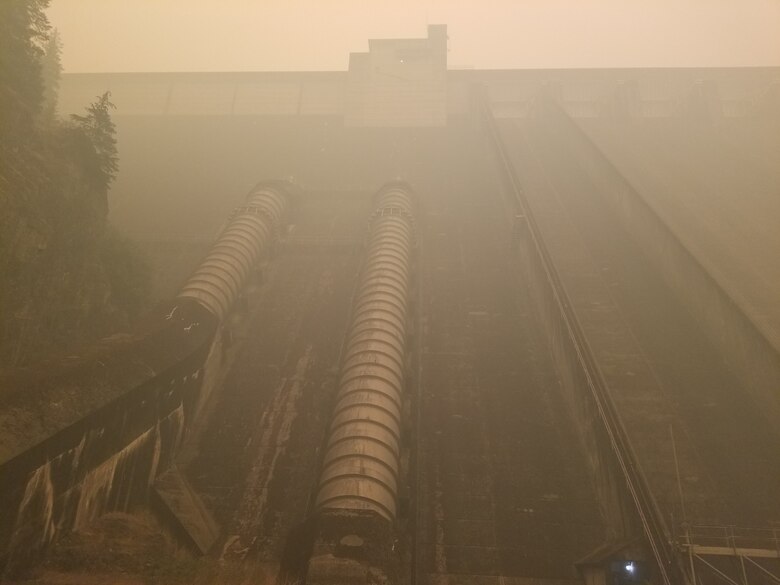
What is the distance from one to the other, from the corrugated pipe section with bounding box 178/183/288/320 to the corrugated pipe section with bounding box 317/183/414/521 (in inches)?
146

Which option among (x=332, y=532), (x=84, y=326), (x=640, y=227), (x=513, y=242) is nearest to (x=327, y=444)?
(x=332, y=532)

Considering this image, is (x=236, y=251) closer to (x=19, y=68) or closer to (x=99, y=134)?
(x=99, y=134)

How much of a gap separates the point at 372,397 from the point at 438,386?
9.85 feet

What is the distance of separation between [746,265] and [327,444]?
13518 millimetres

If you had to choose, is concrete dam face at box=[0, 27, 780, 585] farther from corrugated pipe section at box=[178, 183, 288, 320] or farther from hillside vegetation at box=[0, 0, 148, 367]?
hillside vegetation at box=[0, 0, 148, 367]

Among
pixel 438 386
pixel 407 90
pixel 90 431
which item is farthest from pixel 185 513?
pixel 407 90

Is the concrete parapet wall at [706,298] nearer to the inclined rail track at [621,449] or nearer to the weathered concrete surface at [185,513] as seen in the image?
the inclined rail track at [621,449]

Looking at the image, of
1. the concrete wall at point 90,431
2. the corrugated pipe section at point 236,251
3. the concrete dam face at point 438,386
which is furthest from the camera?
the corrugated pipe section at point 236,251

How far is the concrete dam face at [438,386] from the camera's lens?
8016 mm

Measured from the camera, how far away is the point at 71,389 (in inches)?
303

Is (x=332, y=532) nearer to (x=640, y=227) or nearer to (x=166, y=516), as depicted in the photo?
(x=166, y=516)

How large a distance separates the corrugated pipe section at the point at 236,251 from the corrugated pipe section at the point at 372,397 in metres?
3.71

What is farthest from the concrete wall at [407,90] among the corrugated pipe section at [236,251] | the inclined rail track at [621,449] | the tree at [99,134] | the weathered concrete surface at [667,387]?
the tree at [99,134]

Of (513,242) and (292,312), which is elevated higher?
(513,242)
